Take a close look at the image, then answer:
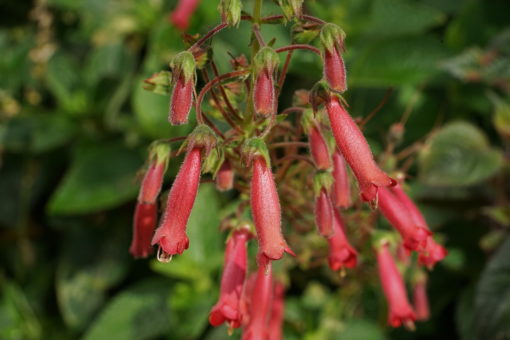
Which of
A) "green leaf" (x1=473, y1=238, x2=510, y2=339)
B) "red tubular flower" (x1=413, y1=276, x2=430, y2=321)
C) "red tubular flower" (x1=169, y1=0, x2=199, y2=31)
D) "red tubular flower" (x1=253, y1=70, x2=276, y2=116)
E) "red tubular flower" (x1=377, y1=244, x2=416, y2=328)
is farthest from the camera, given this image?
"red tubular flower" (x1=169, y1=0, x2=199, y2=31)

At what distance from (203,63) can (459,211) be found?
1.14m

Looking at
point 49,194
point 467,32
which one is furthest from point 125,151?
point 467,32

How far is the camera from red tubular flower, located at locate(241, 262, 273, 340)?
1.11 m

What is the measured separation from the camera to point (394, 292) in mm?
1312

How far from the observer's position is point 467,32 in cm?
202

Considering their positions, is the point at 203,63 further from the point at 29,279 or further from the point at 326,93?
the point at 29,279

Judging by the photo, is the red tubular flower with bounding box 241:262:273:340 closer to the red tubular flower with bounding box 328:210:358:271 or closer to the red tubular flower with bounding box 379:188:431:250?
the red tubular flower with bounding box 328:210:358:271

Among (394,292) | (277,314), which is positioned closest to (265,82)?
(394,292)

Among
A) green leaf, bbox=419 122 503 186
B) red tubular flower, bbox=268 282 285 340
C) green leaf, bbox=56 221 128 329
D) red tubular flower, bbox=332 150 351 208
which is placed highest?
red tubular flower, bbox=332 150 351 208

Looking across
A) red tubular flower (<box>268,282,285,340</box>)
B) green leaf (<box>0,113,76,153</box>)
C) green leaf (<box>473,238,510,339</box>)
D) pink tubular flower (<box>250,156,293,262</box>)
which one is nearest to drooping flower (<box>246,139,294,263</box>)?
pink tubular flower (<box>250,156,293,262</box>)

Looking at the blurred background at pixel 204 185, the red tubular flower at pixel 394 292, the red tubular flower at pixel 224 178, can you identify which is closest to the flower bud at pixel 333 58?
the red tubular flower at pixel 224 178

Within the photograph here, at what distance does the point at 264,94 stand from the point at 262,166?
12cm

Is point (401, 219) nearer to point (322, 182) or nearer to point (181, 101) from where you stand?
point (322, 182)

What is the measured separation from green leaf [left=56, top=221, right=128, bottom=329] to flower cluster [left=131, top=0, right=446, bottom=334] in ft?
2.80
